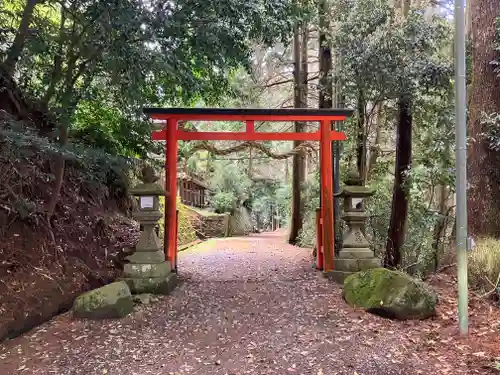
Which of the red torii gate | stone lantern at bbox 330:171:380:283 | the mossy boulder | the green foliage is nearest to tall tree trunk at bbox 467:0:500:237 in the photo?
stone lantern at bbox 330:171:380:283

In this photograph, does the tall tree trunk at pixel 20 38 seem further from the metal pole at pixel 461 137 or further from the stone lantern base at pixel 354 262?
the stone lantern base at pixel 354 262

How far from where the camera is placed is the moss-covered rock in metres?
4.58

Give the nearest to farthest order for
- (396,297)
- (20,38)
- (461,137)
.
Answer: (461,137) < (20,38) < (396,297)

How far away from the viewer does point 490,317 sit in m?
4.23

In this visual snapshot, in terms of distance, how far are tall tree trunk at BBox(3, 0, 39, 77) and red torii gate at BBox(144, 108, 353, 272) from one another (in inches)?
81.0

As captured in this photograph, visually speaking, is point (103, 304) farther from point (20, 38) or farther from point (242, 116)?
point (242, 116)

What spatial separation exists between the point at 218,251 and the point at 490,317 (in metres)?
8.32

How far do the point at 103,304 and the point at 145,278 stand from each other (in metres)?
1.09

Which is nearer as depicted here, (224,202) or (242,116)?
(242,116)

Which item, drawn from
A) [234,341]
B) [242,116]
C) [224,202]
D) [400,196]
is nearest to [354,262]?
[400,196]

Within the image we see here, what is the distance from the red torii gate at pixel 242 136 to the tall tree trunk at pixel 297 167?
4.61 m

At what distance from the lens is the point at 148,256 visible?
5910 millimetres

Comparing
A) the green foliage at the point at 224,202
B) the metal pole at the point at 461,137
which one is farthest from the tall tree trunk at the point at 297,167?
the metal pole at the point at 461,137

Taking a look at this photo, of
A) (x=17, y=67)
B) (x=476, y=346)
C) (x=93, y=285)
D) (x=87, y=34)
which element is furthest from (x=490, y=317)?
(x=17, y=67)
